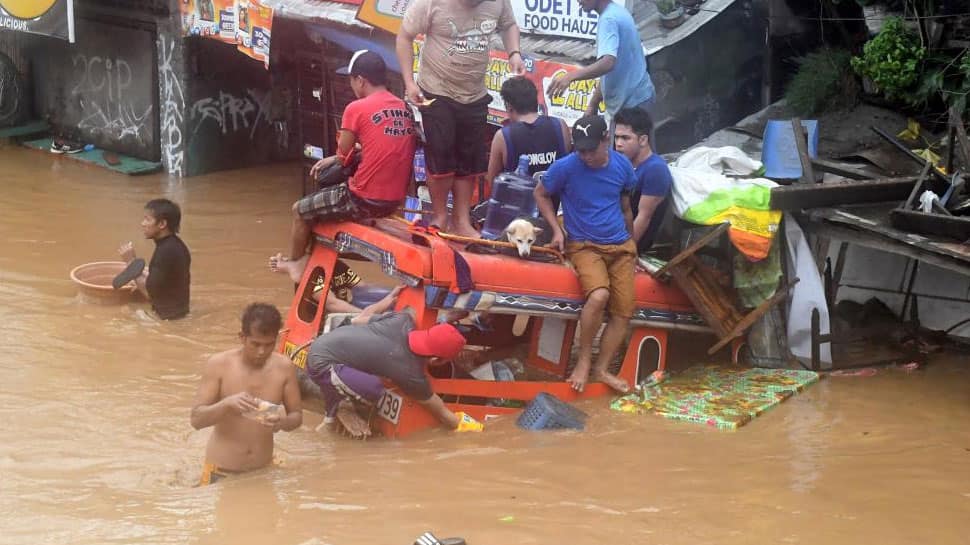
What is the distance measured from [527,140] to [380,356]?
6.65 ft

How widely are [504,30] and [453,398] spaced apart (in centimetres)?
256

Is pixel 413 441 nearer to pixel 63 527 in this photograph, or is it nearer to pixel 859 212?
pixel 63 527

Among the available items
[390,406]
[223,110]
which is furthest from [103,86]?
[390,406]

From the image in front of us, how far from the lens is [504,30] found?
816 centimetres

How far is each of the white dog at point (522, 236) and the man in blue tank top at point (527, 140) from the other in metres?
0.64

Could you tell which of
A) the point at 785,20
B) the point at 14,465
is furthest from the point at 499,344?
the point at 785,20

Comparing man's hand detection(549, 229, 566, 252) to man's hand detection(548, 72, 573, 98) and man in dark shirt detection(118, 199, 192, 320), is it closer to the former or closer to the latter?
man's hand detection(548, 72, 573, 98)

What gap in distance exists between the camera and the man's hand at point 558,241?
7770mm

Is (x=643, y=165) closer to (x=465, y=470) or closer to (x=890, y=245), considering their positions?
(x=890, y=245)

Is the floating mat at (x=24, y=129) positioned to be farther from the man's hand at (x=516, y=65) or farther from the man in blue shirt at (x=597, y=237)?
the man in blue shirt at (x=597, y=237)

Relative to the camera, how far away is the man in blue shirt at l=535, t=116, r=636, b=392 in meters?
7.55

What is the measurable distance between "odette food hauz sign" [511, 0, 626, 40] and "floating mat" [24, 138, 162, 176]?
690 cm

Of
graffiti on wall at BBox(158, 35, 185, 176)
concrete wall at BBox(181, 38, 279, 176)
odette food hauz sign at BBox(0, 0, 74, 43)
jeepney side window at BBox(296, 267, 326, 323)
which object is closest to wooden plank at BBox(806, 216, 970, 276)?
jeepney side window at BBox(296, 267, 326, 323)

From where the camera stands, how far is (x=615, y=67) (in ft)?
29.2
